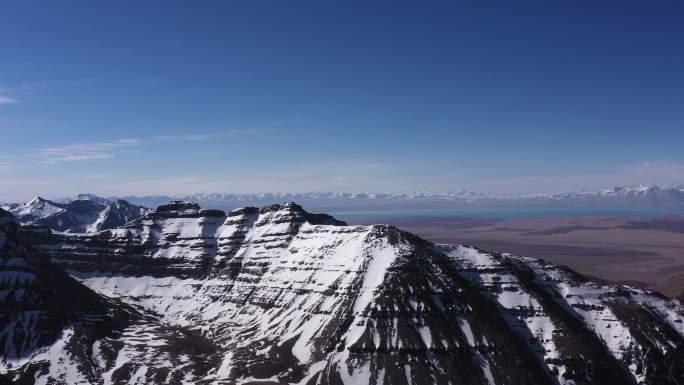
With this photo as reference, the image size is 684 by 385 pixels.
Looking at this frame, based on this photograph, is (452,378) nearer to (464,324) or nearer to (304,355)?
(464,324)

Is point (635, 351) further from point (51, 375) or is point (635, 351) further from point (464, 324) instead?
point (51, 375)

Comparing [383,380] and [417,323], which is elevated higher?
[417,323]

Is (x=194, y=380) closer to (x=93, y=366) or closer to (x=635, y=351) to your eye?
(x=93, y=366)

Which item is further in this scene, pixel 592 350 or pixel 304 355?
pixel 304 355

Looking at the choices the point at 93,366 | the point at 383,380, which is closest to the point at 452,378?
the point at 383,380

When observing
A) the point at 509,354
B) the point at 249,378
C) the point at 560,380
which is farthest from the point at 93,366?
the point at 560,380

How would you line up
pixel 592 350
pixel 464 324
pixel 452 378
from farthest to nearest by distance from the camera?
pixel 464 324
pixel 592 350
pixel 452 378

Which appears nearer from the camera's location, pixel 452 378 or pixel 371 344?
pixel 452 378

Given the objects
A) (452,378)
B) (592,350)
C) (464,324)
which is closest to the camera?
(452,378)

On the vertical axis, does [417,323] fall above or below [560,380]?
above

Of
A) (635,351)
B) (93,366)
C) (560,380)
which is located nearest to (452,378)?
(560,380)
